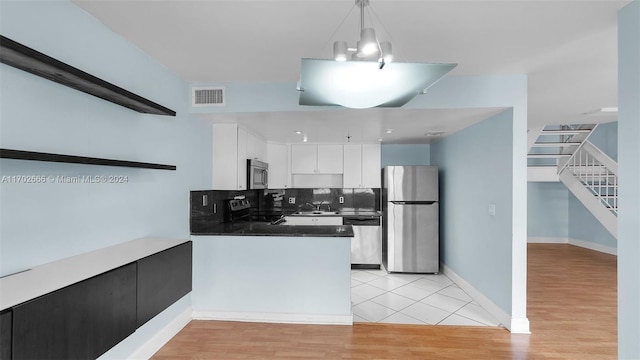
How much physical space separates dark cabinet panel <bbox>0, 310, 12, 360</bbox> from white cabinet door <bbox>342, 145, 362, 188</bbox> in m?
4.38

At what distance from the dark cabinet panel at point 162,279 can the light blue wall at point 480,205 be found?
291cm

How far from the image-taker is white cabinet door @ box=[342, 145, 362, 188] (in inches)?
200

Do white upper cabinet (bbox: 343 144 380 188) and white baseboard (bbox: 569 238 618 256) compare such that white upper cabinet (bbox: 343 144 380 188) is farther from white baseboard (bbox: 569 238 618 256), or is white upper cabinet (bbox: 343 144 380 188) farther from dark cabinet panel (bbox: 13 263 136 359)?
white baseboard (bbox: 569 238 618 256)

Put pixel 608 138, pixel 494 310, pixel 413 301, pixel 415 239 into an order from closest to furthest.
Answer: pixel 494 310 → pixel 413 301 → pixel 415 239 → pixel 608 138

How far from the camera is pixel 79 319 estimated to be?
→ 1333 mm

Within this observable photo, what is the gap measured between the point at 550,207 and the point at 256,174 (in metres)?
6.72


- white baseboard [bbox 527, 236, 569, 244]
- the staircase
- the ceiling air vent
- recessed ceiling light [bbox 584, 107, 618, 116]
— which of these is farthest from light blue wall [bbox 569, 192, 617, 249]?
the ceiling air vent

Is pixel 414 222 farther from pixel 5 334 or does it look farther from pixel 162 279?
pixel 5 334

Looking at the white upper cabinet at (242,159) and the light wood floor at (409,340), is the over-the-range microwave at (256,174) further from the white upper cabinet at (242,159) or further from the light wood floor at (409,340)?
the light wood floor at (409,340)

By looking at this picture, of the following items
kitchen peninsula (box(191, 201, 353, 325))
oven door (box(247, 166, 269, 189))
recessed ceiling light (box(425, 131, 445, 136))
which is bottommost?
kitchen peninsula (box(191, 201, 353, 325))

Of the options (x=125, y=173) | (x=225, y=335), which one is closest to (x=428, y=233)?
(x=225, y=335)

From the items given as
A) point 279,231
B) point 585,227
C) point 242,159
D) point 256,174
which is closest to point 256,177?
point 256,174

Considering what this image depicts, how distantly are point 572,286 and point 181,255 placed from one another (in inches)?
195

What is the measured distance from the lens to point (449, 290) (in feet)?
12.6
